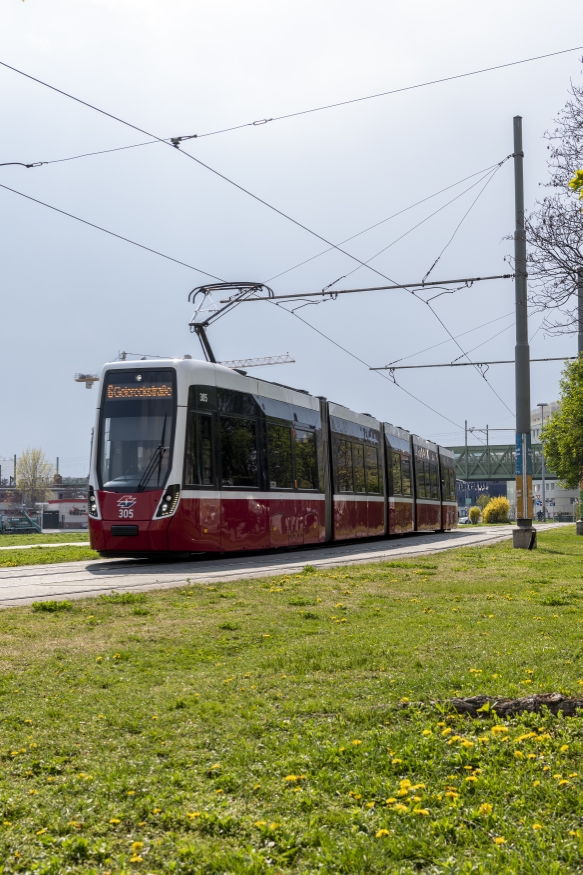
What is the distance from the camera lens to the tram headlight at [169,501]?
52.3ft

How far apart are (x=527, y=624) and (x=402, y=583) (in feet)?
13.5

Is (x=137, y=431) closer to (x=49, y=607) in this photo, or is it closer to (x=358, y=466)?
(x=49, y=607)

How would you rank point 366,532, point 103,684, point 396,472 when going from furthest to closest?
point 396,472 → point 366,532 → point 103,684

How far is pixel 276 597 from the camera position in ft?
35.0

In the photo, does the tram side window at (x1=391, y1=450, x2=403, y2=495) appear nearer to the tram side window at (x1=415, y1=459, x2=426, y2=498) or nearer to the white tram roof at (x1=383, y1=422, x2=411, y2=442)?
the white tram roof at (x1=383, y1=422, x2=411, y2=442)

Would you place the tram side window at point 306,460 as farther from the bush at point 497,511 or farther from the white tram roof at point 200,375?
the bush at point 497,511

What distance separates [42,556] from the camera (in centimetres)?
1856

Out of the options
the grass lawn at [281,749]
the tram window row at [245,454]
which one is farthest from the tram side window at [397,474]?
the grass lawn at [281,749]

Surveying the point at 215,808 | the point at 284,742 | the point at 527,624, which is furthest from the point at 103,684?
the point at 527,624

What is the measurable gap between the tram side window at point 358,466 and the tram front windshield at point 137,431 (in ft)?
33.1

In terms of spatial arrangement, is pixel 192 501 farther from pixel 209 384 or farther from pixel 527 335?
pixel 527 335

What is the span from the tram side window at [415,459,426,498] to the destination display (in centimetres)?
1872

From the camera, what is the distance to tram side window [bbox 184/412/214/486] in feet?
53.3

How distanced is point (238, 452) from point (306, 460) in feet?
13.1
